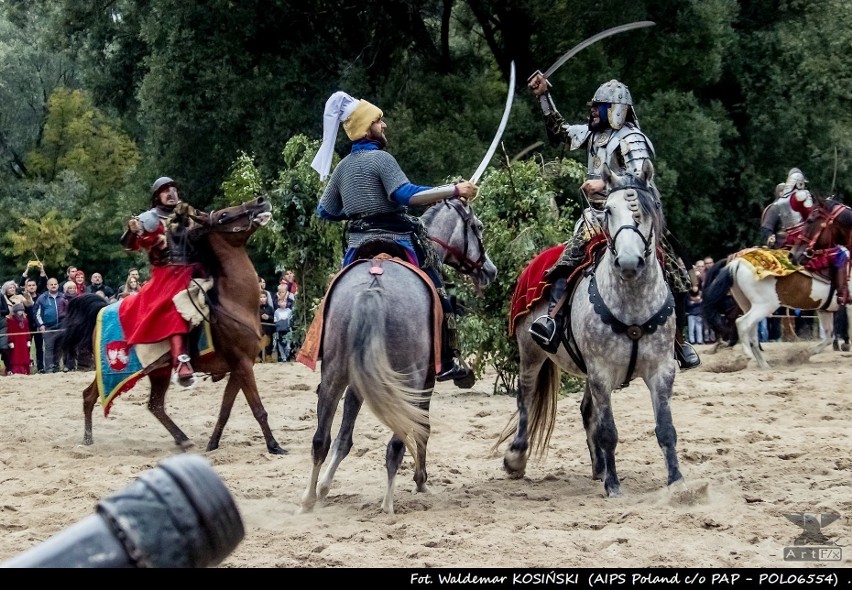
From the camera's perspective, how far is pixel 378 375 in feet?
21.1

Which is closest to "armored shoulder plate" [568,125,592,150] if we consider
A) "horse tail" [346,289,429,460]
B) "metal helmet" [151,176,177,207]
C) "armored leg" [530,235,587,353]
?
"armored leg" [530,235,587,353]

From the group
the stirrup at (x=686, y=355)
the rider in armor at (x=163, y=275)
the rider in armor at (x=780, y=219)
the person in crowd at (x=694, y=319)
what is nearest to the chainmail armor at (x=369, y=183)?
the stirrup at (x=686, y=355)

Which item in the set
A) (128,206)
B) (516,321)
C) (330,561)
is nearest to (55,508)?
(330,561)

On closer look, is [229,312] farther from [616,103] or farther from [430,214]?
[616,103]

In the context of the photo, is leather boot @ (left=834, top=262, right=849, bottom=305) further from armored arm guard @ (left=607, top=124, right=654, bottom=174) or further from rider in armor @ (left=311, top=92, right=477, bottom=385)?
rider in armor @ (left=311, top=92, right=477, bottom=385)

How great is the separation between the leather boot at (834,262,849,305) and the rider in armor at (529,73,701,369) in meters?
8.87

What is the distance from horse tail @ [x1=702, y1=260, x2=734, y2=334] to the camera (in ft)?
52.6

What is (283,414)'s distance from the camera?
11594 millimetres

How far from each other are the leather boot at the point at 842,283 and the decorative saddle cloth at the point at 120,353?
9672 millimetres

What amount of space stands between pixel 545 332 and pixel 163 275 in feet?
12.4

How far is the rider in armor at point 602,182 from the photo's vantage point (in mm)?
7426

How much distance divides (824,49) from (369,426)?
688 inches

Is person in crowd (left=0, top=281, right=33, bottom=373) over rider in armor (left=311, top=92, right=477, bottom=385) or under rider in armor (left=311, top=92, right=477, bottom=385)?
under

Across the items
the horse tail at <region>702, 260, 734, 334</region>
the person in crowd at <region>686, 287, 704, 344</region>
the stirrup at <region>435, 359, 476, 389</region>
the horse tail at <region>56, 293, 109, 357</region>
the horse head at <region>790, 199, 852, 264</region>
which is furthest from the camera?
the person in crowd at <region>686, 287, 704, 344</region>
